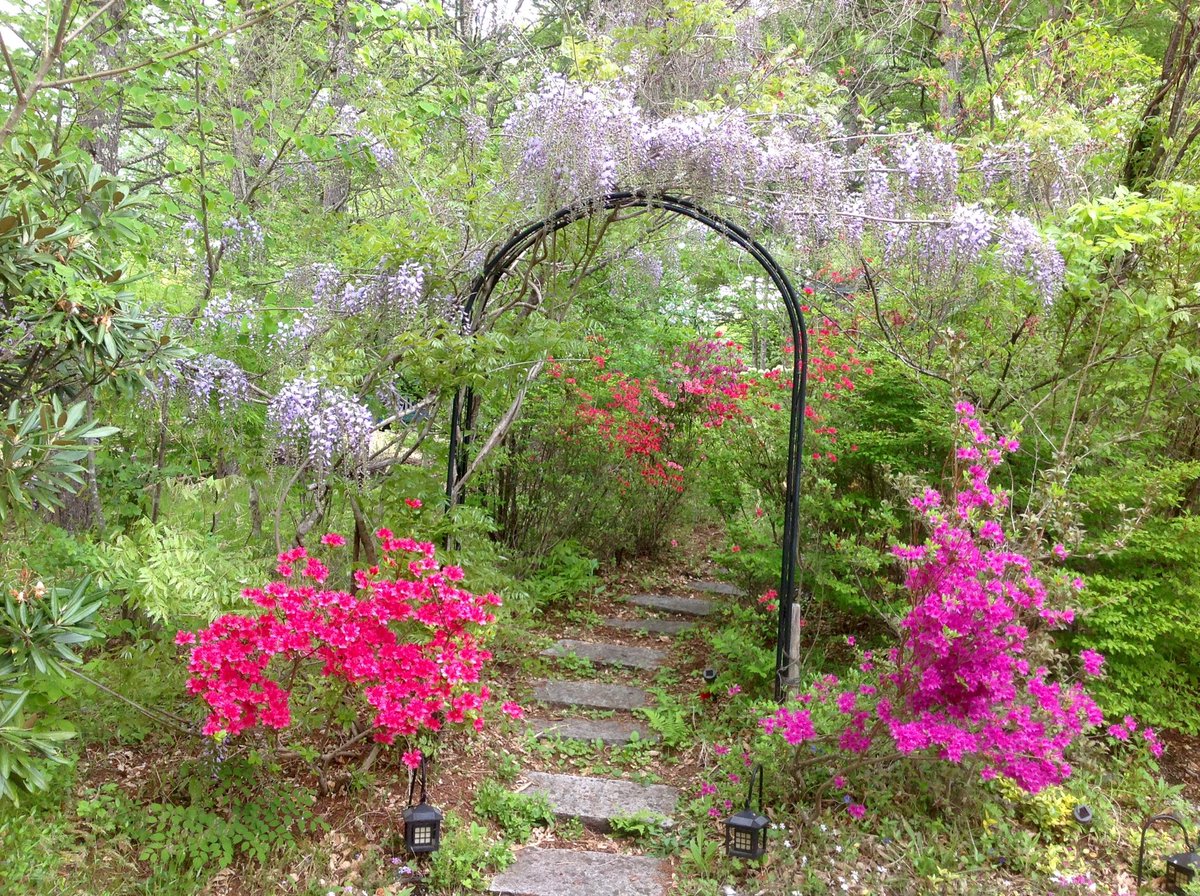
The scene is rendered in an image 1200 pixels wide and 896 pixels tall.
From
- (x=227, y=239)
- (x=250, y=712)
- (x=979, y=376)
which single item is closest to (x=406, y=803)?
(x=250, y=712)

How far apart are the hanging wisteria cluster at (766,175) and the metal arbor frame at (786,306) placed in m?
0.07

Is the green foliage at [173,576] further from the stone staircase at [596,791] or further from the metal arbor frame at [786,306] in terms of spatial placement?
the stone staircase at [596,791]

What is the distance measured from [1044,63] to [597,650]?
4.49 m

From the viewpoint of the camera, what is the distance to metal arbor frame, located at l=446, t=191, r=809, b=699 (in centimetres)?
355

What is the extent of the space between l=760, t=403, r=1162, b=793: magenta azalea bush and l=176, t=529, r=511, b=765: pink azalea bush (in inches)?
45.0

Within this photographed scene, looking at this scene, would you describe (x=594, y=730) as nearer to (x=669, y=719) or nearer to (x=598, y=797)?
(x=669, y=719)

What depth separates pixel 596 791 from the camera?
11.3 ft

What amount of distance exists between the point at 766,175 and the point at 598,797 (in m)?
2.58

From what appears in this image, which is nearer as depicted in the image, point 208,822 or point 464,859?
point 208,822

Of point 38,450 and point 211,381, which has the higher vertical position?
point 211,381

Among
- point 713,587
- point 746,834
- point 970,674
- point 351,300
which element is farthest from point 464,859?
point 713,587

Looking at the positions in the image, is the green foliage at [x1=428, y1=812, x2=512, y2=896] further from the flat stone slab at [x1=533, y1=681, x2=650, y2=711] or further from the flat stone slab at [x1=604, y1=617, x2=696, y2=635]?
the flat stone slab at [x1=604, y1=617, x2=696, y2=635]

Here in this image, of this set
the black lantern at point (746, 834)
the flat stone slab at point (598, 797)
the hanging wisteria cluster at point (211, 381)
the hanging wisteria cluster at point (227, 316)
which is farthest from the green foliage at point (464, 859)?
the hanging wisteria cluster at point (227, 316)

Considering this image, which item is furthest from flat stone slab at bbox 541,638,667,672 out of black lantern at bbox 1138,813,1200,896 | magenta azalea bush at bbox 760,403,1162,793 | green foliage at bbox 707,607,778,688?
black lantern at bbox 1138,813,1200,896
